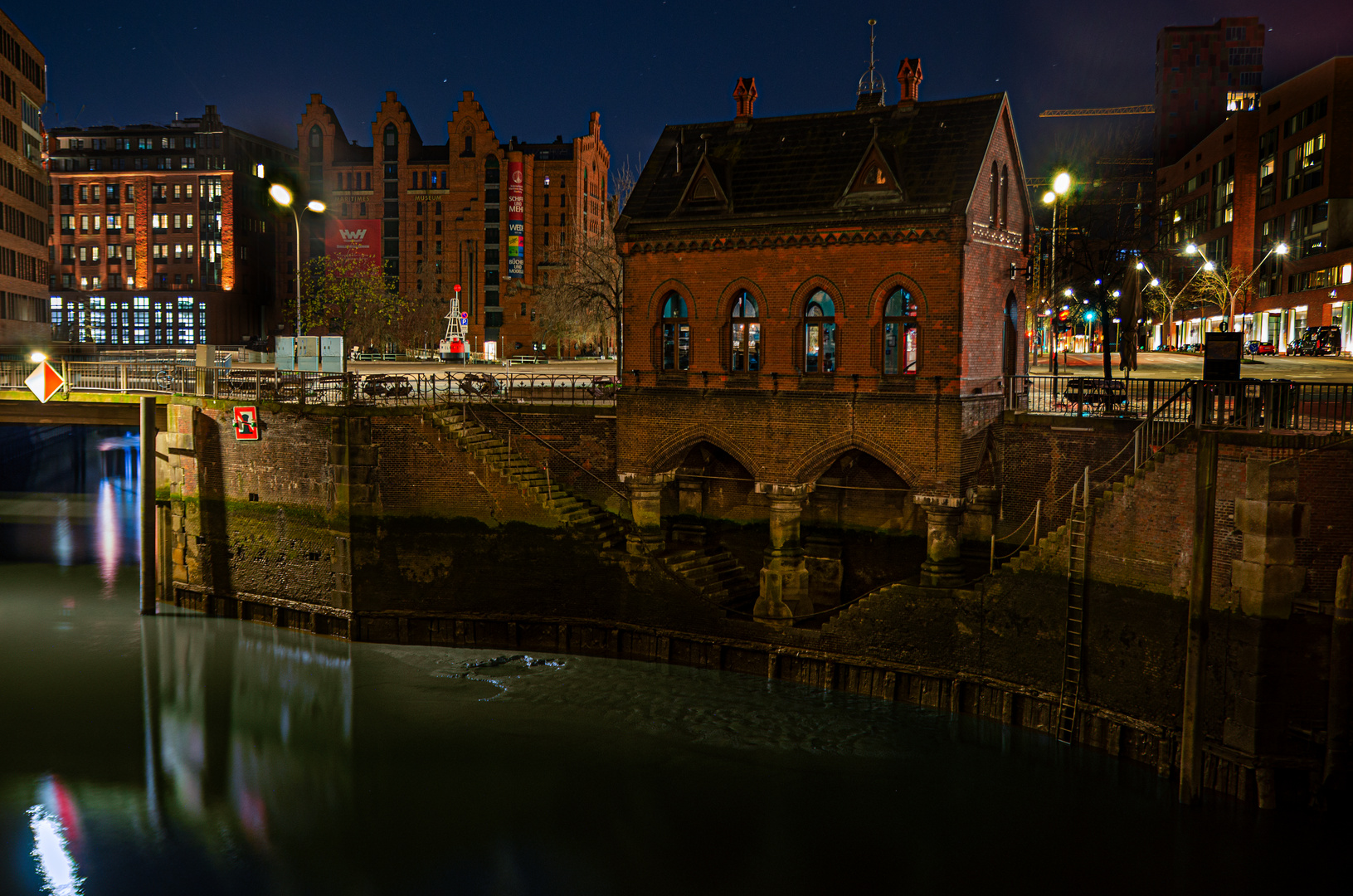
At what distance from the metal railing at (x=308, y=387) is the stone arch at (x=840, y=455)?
247 inches

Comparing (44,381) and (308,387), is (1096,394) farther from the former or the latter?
(44,381)

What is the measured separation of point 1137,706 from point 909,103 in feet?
52.0

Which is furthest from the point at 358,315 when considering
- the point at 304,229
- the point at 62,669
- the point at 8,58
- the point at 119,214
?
the point at 62,669

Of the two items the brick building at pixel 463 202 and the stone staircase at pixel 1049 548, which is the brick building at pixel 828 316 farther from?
the brick building at pixel 463 202

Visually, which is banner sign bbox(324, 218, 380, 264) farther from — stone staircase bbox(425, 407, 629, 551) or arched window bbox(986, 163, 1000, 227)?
arched window bbox(986, 163, 1000, 227)

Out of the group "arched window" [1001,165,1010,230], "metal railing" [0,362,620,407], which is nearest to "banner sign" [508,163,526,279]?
"metal railing" [0,362,620,407]

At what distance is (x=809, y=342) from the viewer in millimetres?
26375

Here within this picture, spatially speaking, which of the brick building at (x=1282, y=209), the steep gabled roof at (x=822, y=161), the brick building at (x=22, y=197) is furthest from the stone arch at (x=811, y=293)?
the brick building at (x=22, y=197)

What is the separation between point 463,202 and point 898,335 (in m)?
95.6

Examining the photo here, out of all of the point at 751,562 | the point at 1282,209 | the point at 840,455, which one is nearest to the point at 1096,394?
the point at 840,455

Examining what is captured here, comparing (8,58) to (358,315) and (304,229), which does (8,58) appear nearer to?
(358,315)

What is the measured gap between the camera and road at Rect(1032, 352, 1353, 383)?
108ft

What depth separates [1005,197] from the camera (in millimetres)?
27250

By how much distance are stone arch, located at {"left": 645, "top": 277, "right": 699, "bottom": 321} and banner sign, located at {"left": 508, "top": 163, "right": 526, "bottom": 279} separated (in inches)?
3451
